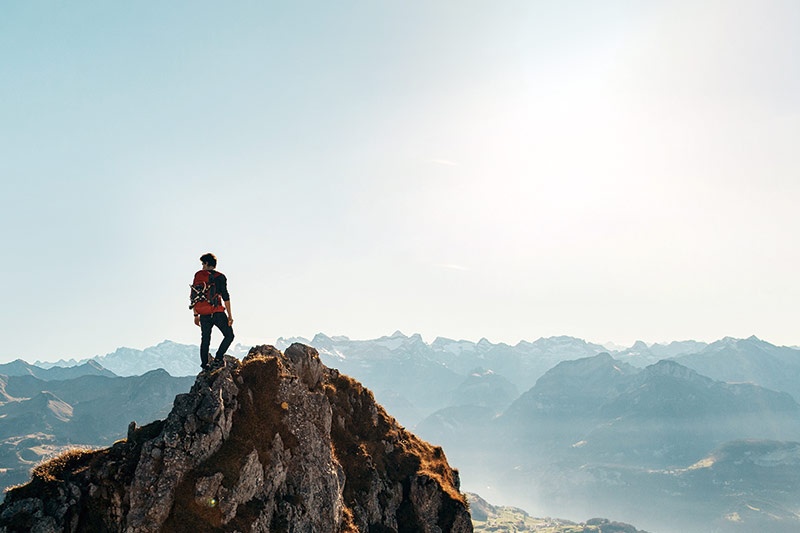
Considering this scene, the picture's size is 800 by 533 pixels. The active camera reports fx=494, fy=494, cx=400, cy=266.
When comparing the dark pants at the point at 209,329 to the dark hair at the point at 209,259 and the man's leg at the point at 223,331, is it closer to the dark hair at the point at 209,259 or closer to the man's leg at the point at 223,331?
the man's leg at the point at 223,331

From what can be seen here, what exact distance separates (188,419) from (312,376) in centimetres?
1537

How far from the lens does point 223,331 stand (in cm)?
3067

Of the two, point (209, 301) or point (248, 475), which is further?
point (209, 301)

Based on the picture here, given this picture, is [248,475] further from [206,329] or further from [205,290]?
[205,290]

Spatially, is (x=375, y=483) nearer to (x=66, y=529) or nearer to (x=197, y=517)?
(x=197, y=517)

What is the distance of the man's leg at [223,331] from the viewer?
99.3 ft

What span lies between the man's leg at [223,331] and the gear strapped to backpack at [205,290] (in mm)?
905

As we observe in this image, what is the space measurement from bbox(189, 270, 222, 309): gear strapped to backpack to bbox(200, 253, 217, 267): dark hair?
56cm

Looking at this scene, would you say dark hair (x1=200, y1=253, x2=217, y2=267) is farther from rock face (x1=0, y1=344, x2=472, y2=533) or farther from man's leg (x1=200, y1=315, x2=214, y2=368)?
rock face (x1=0, y1=344, x2=472, y2=533)

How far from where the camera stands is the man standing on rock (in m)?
29.6

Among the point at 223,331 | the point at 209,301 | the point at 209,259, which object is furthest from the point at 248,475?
the point at 209,259

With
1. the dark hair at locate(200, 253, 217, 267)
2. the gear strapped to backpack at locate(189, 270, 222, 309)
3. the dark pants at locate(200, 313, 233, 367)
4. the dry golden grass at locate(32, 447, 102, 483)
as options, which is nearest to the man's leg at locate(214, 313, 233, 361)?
the dark pants at locate(200, 313, 233, 367)

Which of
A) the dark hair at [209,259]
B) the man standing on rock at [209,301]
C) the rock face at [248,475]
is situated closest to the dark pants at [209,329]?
the man standing on rock at [209,301]

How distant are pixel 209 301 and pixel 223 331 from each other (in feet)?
7.34
